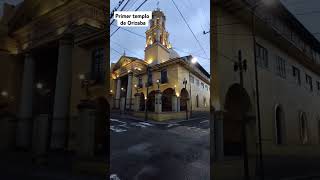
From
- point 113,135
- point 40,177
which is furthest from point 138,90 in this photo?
point 40,177

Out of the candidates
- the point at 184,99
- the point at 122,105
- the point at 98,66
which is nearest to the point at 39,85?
the point at 98,66

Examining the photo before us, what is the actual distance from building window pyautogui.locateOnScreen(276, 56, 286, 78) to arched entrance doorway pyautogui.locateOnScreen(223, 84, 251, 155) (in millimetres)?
422

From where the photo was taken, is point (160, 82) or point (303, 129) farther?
point (303, 129)

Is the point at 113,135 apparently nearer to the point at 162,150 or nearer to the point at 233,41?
the point at 162,150

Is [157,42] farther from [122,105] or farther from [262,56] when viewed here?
[262,56]

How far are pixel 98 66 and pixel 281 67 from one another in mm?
1220

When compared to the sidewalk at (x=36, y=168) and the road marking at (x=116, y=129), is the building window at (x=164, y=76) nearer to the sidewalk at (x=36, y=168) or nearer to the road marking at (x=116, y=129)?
the road marking at (x=116, y=129)

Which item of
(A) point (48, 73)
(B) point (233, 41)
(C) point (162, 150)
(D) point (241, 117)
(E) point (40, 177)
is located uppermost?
(B) point (233, 41)

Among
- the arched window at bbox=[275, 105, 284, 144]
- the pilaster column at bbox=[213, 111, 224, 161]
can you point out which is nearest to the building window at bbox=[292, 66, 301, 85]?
the arched window at bbox=[275, 105, 284, 144]

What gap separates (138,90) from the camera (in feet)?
4.37

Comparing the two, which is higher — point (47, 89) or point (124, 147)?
point (47, 89)

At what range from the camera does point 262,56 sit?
159 cm

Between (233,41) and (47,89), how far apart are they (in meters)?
1.12

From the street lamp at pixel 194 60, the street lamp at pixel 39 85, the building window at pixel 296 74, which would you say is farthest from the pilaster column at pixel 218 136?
the street lamp at pixel 39 85
